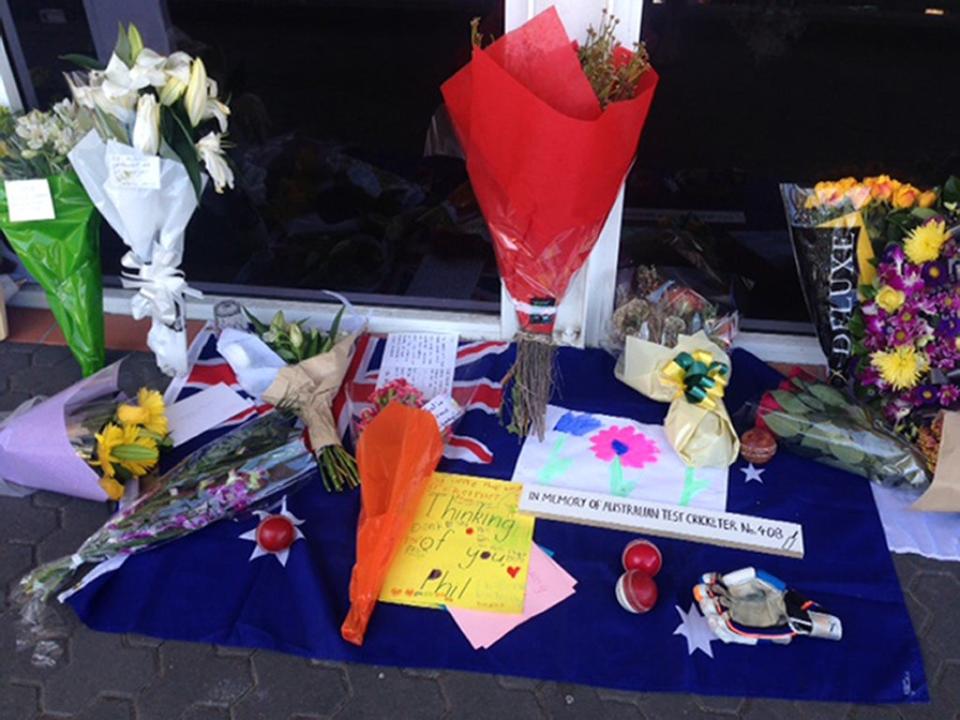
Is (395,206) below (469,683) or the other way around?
the other way around

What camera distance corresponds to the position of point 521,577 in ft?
6.86

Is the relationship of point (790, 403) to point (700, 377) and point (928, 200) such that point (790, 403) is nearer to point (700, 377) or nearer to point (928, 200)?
point (700, 377)

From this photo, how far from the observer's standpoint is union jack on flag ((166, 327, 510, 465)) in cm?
250

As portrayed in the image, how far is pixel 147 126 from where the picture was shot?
2146mm

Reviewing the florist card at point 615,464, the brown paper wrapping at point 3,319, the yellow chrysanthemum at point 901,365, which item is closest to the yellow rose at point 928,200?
the yellow chrysanthemum at point 901,365

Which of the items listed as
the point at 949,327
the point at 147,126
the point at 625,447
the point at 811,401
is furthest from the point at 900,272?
the point at 147,126

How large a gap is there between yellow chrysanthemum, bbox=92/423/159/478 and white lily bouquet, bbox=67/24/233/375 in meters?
0.48

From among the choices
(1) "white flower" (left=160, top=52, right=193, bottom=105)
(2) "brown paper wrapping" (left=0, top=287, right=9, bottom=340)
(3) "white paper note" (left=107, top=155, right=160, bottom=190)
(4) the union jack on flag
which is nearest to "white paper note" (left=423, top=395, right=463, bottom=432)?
(4) the union jack on flag

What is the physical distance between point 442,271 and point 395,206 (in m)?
0.38

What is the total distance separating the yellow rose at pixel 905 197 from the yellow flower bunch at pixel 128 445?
7.30 ft

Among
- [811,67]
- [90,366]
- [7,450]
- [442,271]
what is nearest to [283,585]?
[7,450]

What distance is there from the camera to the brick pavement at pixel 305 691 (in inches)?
73.2

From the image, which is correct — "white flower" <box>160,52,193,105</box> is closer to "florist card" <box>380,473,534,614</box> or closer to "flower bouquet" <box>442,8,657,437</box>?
"flower bouquet" <box>442,8,657,437</box>

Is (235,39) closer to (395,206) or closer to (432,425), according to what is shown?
(395,206)
